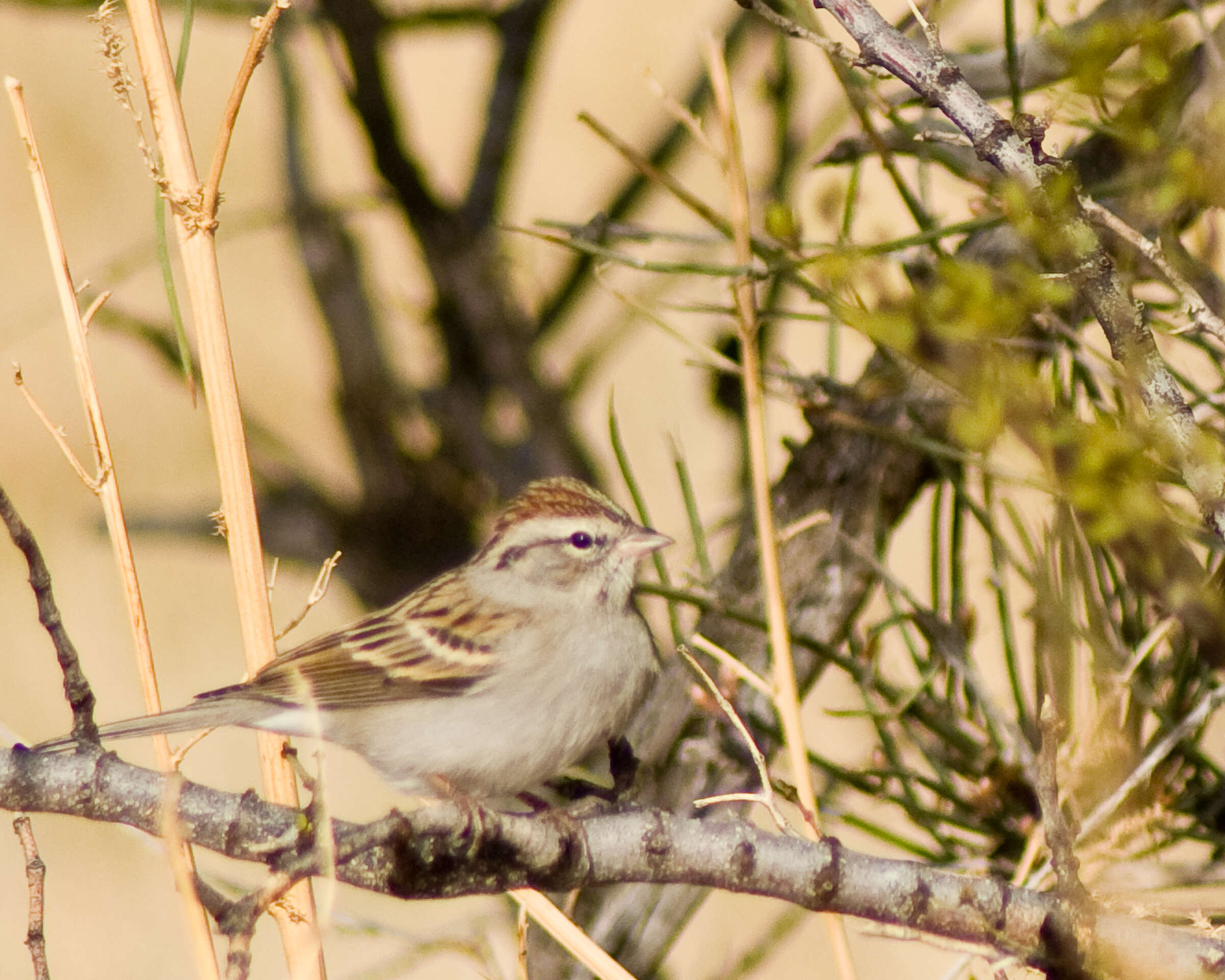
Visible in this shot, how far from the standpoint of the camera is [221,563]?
1849 mm

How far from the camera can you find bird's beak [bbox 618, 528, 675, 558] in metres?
1.18

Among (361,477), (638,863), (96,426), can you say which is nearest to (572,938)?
(638,863)

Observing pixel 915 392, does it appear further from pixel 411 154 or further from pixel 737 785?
pixel 411 154

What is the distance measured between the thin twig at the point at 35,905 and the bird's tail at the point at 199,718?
34 centimetres

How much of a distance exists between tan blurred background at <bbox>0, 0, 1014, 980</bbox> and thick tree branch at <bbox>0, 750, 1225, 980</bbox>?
0.95 meters

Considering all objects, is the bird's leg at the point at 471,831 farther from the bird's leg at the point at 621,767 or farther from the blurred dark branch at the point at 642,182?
the blurred dark branch at the point at 642,182

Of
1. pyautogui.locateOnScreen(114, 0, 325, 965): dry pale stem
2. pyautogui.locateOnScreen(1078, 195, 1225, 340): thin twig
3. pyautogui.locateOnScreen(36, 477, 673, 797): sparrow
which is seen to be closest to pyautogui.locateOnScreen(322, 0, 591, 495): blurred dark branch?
pyautogui.locateOnScreen(36, 477, 673, 797): sparrow

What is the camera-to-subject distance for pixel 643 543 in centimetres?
122

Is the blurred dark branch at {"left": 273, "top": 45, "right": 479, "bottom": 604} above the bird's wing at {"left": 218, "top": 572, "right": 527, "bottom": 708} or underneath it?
above

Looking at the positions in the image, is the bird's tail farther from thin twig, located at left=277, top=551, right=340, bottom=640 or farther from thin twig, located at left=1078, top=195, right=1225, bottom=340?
thin twig, located at left=1078, top=195, right=1225, bottom=340

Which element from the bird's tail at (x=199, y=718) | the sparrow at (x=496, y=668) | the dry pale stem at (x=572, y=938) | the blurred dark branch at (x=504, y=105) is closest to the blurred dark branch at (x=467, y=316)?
the blurred dark branch at (x=504, y=105)

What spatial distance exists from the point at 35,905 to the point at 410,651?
2.23 feet

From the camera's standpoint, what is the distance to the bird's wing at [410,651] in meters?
1.19

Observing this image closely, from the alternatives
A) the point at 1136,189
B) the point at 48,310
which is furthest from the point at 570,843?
the point at 48,310
